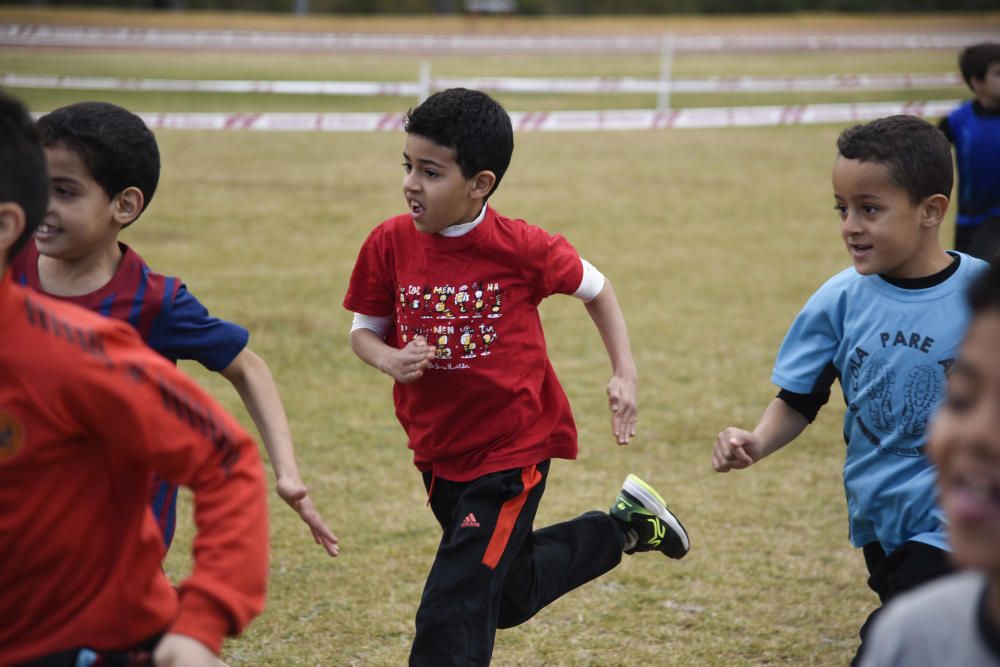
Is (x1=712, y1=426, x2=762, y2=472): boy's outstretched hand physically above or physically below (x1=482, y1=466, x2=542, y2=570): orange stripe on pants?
above

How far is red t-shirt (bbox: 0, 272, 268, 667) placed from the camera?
2.10 m

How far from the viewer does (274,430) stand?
9.77 feet

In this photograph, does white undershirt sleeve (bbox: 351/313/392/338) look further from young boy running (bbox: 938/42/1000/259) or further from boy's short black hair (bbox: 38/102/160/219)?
young boy running (bbox: 938/42/1000/259)

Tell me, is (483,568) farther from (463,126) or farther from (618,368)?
(463,126)

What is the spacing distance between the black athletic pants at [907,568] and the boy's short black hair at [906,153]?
91 centimetres

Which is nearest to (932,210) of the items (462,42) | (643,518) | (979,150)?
(643,518)

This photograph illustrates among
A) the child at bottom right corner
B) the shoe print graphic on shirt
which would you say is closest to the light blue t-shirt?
the shoe print graphic on shirt

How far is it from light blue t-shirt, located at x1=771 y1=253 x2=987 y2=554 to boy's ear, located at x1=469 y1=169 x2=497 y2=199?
1054 millimetres

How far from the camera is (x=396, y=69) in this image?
99.3 feet

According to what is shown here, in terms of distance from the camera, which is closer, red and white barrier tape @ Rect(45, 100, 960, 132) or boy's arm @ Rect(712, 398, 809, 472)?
boy's arm @ Rect(712, 398, 809, 472)

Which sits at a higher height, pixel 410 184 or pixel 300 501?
pixel 410 184

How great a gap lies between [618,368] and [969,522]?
7.71 feet

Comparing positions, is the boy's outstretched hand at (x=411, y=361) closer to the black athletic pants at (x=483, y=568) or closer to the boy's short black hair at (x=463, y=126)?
the black athletic pants at (x=483, y=568)

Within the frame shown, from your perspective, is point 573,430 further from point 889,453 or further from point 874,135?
point 874,135
